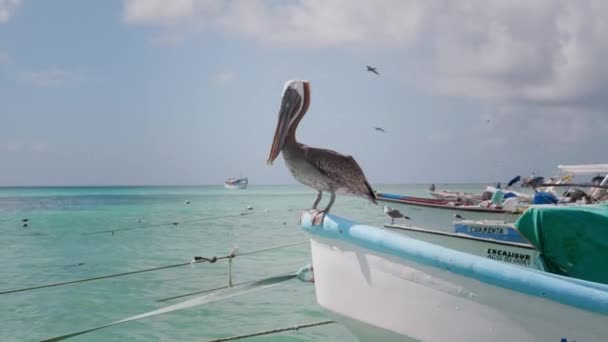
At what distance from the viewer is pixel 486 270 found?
136 inches

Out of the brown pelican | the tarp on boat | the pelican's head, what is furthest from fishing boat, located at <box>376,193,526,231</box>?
the pelican's head

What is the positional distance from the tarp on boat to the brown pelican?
61.0 inches

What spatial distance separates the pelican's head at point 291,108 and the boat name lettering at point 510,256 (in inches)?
177

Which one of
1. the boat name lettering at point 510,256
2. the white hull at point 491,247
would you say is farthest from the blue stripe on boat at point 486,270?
the boat name lettering at point 510,256

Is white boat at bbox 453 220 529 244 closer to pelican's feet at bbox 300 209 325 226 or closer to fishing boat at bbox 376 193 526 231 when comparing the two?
fishing boat at bbox 376 193 526 231

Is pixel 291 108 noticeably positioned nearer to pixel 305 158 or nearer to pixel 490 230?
pixel 305 158

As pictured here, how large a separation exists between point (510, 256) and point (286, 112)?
4.73 metres

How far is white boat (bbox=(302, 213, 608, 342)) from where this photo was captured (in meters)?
3.32

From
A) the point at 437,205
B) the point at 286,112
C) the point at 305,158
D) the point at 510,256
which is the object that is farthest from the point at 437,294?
the point at 437,205

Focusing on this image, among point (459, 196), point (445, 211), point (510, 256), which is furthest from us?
point (459, 196)

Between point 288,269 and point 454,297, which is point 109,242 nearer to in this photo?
point 288,269

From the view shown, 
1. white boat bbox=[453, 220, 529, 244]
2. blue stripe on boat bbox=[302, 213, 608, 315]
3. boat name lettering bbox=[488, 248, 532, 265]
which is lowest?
boat name lettering bbox=[488, 248, 532, 265]

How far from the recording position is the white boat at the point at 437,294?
3316mm

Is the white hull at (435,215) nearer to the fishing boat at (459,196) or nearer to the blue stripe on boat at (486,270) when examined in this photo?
the fishing boat at (459,196)
